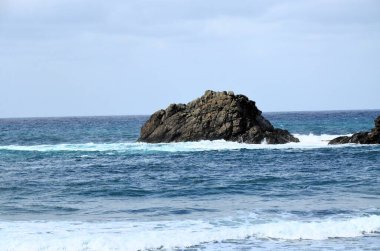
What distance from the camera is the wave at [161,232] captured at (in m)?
17.8

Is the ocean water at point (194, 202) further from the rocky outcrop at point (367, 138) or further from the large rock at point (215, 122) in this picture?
the large rock at point (215, 122)

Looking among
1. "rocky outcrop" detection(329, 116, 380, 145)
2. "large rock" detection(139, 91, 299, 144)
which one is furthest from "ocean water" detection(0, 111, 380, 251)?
"large rock" detection(139, 91, 299, 144)

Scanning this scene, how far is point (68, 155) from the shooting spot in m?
50.4

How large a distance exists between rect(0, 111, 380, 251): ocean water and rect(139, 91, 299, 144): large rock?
36.9 feet

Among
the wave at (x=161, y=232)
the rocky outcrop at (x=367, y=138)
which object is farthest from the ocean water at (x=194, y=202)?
the rocky outcrop at (x=367, y=138)

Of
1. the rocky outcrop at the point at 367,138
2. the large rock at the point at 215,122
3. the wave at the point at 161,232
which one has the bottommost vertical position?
the wave at the point at 161,232

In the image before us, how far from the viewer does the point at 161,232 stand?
19.1 meters

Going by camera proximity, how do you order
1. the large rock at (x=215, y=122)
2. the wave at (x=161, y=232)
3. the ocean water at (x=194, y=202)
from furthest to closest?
the large rock at (x=215, y=122) → the ocean water at (x=194, y=202) → the wave at (x=161, y=232)

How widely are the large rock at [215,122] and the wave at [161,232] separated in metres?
36.0

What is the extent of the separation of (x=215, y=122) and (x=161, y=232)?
39322mm

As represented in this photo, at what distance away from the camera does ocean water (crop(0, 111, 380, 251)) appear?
1842cm

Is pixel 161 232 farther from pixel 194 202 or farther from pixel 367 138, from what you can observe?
pixel 367 138

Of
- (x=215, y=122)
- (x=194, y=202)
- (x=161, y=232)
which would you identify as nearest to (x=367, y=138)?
(x=215, y=122)

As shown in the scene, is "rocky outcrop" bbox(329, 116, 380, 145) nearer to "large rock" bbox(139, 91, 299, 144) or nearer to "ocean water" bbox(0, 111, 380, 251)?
"large rock" bbox(139, 91, 299, 144)
